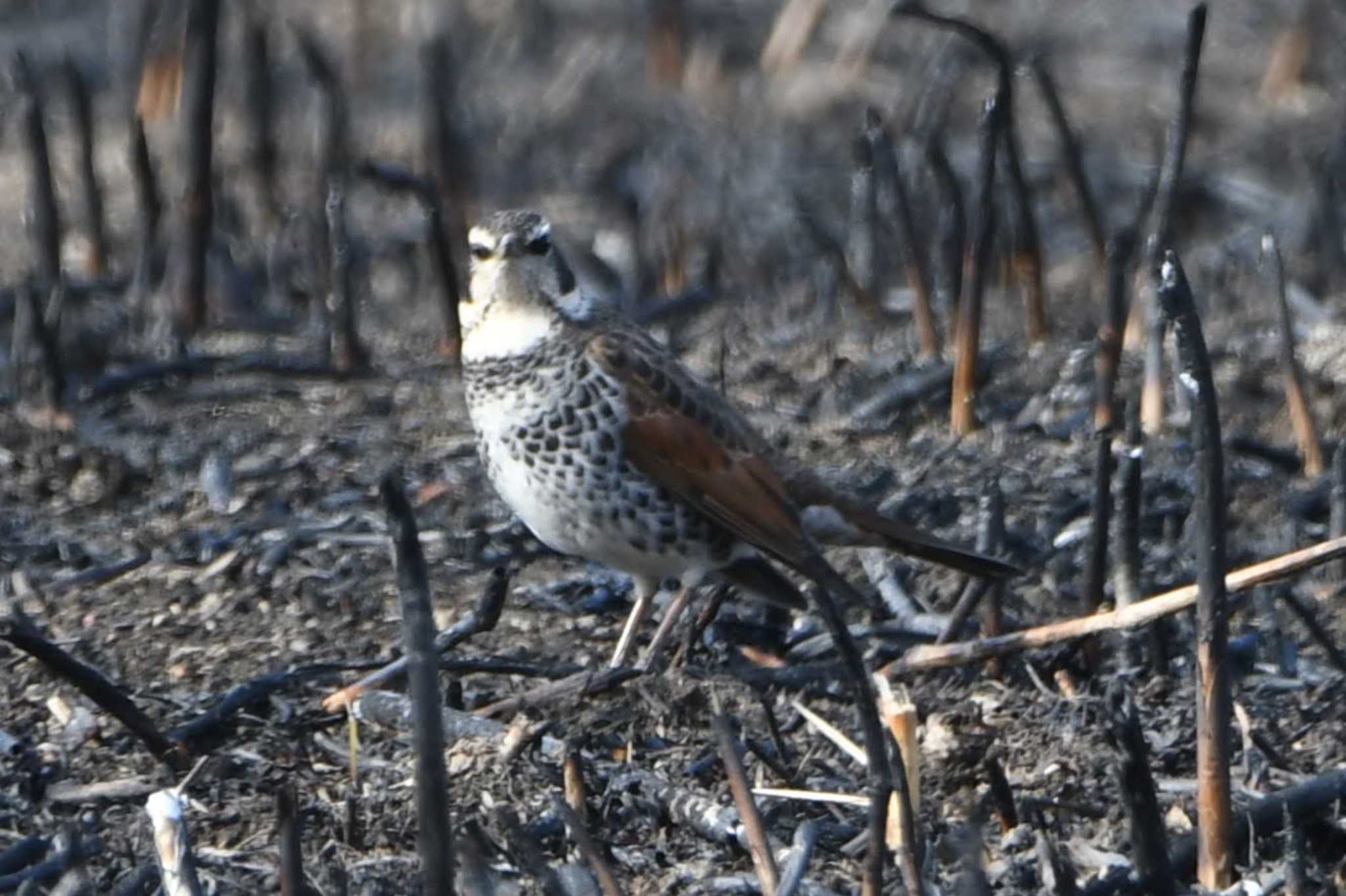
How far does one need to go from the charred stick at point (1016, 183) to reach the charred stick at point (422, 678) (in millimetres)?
2959

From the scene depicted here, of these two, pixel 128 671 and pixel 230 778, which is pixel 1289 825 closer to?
pixel 230 778

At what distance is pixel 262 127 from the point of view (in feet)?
28.9

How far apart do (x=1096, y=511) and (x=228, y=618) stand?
6.63ft

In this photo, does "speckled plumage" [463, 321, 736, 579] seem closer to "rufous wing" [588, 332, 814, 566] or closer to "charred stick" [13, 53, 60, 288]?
"rufous wing" [588, 332, 814, 566]

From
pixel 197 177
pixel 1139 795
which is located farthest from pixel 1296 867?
pixel 197 177

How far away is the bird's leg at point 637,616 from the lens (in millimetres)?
5363

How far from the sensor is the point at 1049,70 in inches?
421

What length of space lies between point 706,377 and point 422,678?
426cm

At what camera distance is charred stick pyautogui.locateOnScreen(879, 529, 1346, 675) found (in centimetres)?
394

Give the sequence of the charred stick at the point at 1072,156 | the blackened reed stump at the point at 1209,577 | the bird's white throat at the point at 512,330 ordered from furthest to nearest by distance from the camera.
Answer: the charred stick at the point at 1072,156 < the bird's white throat at the point at 512,330 < the blackened reed stump at the point at 1209,577

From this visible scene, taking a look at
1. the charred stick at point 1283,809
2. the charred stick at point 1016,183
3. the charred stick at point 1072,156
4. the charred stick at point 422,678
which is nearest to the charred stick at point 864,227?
the charred stick at point 1016,183

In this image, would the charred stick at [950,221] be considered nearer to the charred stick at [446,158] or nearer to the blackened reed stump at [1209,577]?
the charred stick at [446,158]

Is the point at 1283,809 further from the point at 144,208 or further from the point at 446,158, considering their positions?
the point at 144,208

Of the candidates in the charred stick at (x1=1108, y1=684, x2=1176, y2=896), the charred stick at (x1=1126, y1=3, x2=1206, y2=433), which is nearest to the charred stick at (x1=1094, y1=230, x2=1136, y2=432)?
the charred stick at (x1=1126, y1=3, x2=1206, y2=433)
